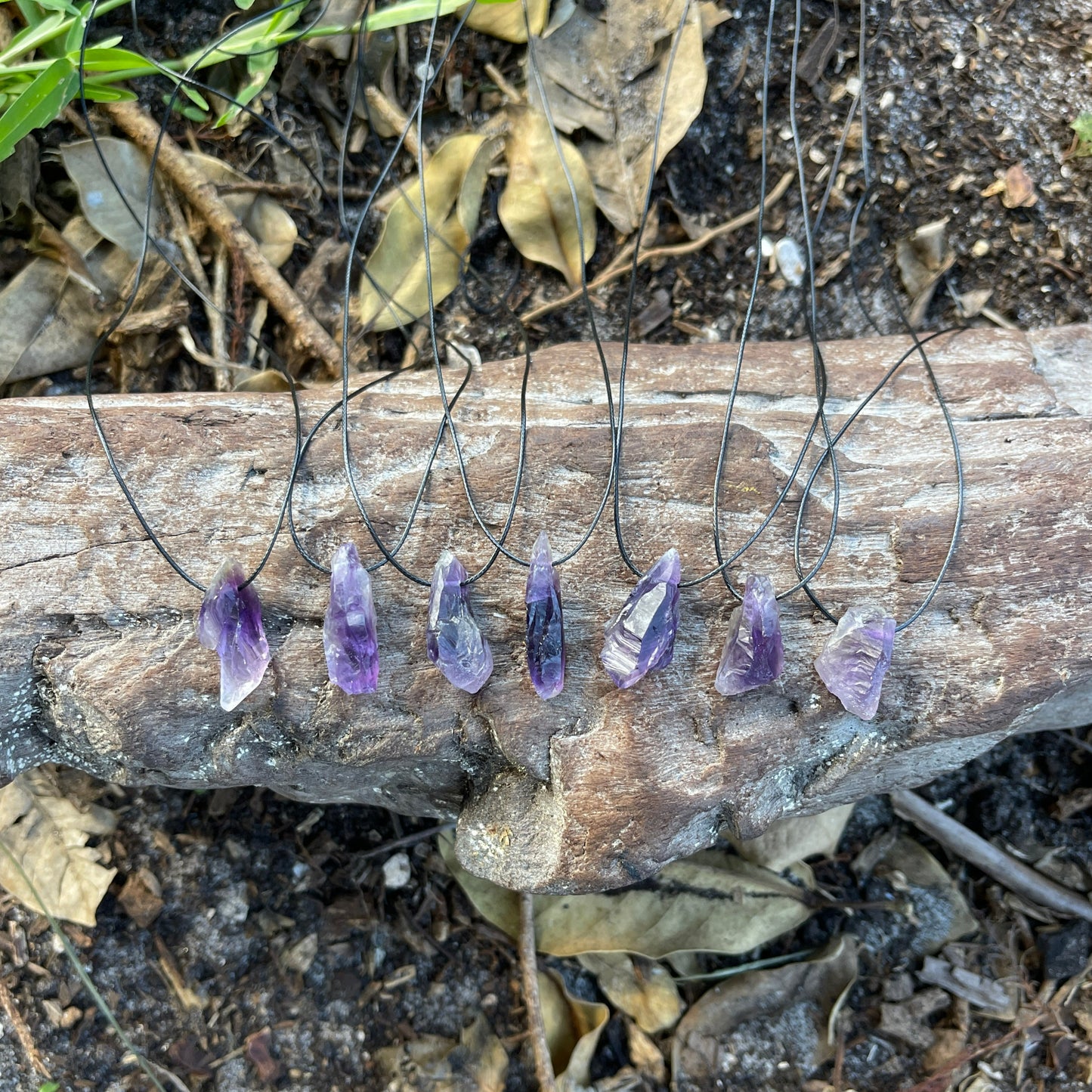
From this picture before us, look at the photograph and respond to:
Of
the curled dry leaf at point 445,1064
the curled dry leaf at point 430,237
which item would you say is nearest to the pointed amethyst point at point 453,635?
the curled dry leaf at point 430,237

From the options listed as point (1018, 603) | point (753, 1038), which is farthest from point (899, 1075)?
point (1018, 603)

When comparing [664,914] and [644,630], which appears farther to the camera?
[664,914]

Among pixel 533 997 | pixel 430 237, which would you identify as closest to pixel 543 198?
pixel 430 237

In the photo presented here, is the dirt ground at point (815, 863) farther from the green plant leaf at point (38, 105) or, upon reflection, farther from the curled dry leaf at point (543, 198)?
the green plant leaf at point (38, 105)

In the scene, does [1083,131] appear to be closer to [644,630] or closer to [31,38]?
[644,630]

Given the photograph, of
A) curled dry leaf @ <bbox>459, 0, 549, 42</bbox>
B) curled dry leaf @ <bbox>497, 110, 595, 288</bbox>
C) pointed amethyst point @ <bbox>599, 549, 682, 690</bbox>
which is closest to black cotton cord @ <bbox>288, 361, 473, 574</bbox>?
pointed amethyst point @ <bbox>599, 549, 682, 690</bbox>

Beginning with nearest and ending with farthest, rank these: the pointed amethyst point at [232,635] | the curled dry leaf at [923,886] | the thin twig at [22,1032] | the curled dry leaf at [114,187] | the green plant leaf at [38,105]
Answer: the pointed amethyst point at [232,635] → the green plant leaf at [38,105] → the thin twig at [22,1032] → the curled dry leaf at [114,187] → the curled dry leaf at [923,886]

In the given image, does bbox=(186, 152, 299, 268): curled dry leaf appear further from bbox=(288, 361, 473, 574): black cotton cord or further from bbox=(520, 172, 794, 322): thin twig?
bbox=(288, 361, 473, 574): black cotton cord
